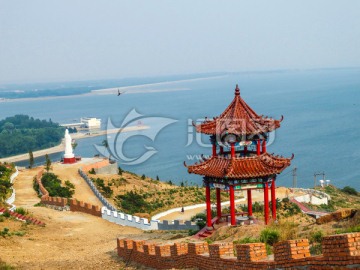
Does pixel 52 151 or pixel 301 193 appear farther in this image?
pixel 52 151

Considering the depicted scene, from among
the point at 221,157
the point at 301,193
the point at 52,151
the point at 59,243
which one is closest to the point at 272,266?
the point at 221,157

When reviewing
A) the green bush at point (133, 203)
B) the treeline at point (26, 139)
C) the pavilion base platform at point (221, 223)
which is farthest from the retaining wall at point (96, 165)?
the treeline at point (26, 139)

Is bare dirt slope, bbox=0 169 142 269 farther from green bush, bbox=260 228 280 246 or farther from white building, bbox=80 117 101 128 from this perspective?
white building, bbox=80 117 101 128

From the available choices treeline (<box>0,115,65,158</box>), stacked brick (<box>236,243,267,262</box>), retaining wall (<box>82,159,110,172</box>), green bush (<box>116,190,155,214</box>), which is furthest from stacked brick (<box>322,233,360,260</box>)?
treeline (<box>0,115,65,158</box>)

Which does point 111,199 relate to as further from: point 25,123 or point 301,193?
point 25,123

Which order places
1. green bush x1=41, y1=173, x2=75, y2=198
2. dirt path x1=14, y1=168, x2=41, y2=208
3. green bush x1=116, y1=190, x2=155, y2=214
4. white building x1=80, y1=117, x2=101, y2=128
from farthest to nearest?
white building x1=80, y1=117, x2=101, y2=128, green bush x1=41, y1=173, x2=75, y2=198, green bush x1=116, y1=190, x2=155, y2=214, dirt path x1=14, y1=168, x2=41, y2=208
